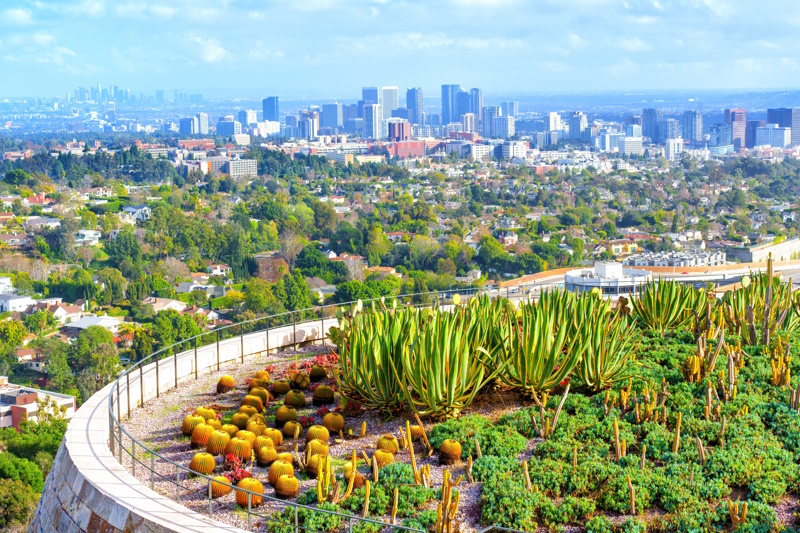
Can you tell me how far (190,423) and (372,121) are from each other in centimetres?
17447

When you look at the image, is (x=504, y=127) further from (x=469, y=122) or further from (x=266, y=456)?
(x=266, y=456)

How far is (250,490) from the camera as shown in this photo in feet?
14.7

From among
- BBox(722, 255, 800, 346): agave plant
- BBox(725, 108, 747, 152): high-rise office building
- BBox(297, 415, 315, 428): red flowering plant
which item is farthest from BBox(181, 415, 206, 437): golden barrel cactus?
BBox(725, 108, 747, 152): high-rise office building

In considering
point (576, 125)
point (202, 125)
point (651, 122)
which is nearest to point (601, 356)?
point (651, 122)

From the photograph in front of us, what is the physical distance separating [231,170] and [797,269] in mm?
77451

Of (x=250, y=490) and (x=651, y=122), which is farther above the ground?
(x=651, y=122)

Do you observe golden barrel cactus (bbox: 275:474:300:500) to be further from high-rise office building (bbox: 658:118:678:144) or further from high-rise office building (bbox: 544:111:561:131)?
high-rise office building (bbox: 544:111:561:131)

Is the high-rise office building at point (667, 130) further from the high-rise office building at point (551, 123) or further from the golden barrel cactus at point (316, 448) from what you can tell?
the golden barrel cactus at point (316, 448)

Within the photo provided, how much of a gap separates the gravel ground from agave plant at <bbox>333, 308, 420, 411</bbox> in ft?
0.44

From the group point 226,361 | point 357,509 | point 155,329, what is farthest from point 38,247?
point 357,509

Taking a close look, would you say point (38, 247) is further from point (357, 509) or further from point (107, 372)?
point (357, 509)

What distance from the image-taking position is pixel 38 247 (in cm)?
4822

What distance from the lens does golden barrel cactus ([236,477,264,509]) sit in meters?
4.45

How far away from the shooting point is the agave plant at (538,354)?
5551 mm
